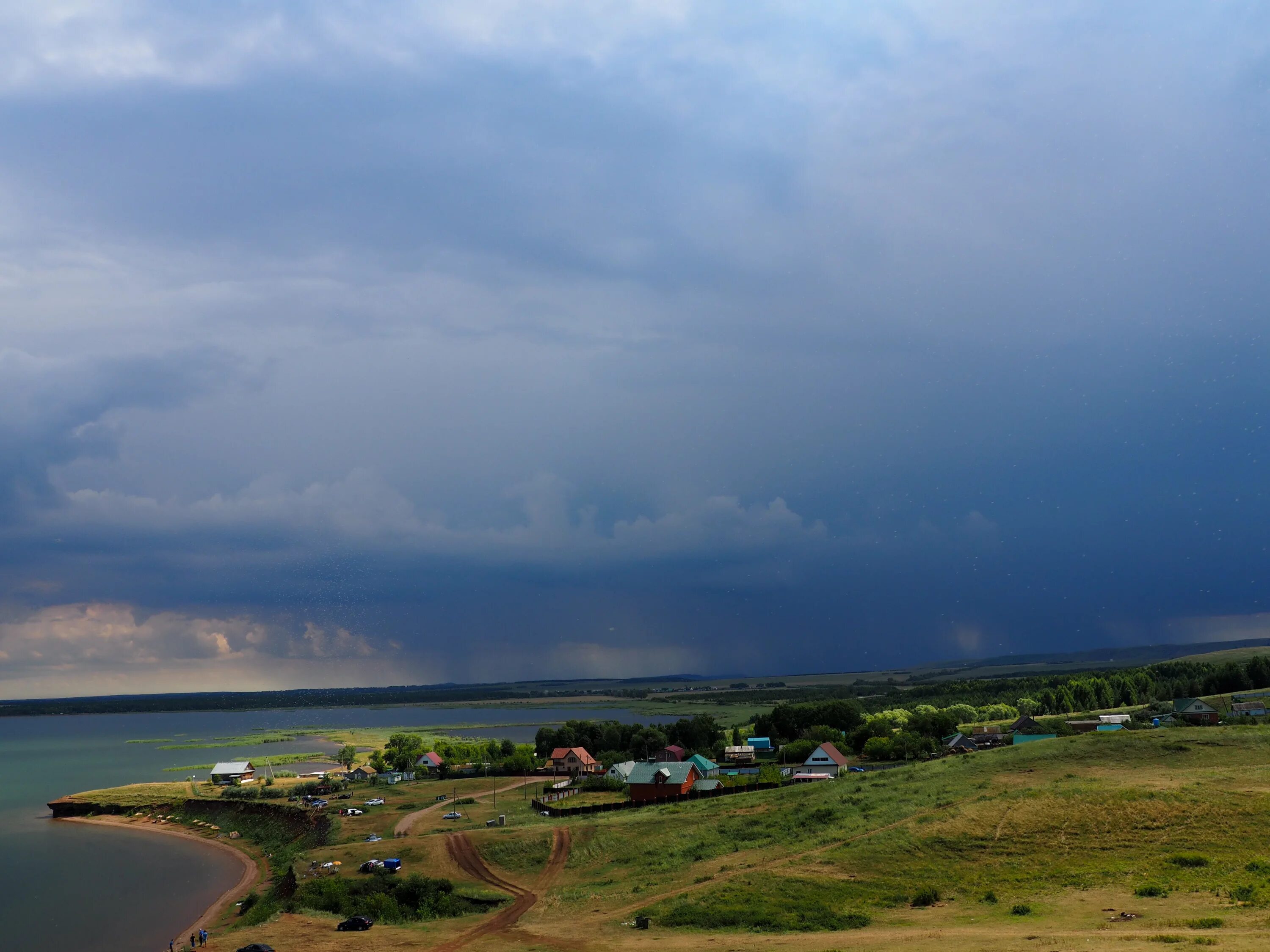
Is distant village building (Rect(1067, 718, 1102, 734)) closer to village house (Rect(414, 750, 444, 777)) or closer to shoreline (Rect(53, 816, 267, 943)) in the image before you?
village house (Rect(414, 750, 444, 777))

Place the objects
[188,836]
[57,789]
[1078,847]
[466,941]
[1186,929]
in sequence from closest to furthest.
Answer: [1186,929] → [466,941] → [1078,847] → [188,836] → [57,789]

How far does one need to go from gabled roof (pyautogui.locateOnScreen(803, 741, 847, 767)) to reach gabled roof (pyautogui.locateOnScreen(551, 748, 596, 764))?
3336 cm

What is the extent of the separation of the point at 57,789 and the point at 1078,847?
156060 mm

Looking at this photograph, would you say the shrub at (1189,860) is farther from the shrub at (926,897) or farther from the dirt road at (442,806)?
the dirt road at (442,806)

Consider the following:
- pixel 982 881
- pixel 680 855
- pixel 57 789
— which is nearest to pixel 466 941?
pixel 680 855

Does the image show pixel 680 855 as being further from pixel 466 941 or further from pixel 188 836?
pixel 188 836

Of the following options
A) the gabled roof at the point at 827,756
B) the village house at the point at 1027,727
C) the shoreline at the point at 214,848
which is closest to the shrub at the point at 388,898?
the shoreline at the point at 214,848

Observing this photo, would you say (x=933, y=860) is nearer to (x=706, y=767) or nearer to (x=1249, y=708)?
(x=706, y=767)

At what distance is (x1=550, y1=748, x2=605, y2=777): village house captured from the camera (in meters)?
119

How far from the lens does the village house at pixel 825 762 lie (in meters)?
95.6

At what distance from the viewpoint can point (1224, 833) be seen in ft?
148

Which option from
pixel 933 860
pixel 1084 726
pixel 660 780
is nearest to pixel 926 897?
pixel 933 860

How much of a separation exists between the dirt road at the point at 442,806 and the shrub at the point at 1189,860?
5753 cm

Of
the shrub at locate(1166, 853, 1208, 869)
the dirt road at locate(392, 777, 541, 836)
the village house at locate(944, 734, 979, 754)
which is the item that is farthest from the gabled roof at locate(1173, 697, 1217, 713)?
the dirt road at locate(392, 777, 541, 836)
